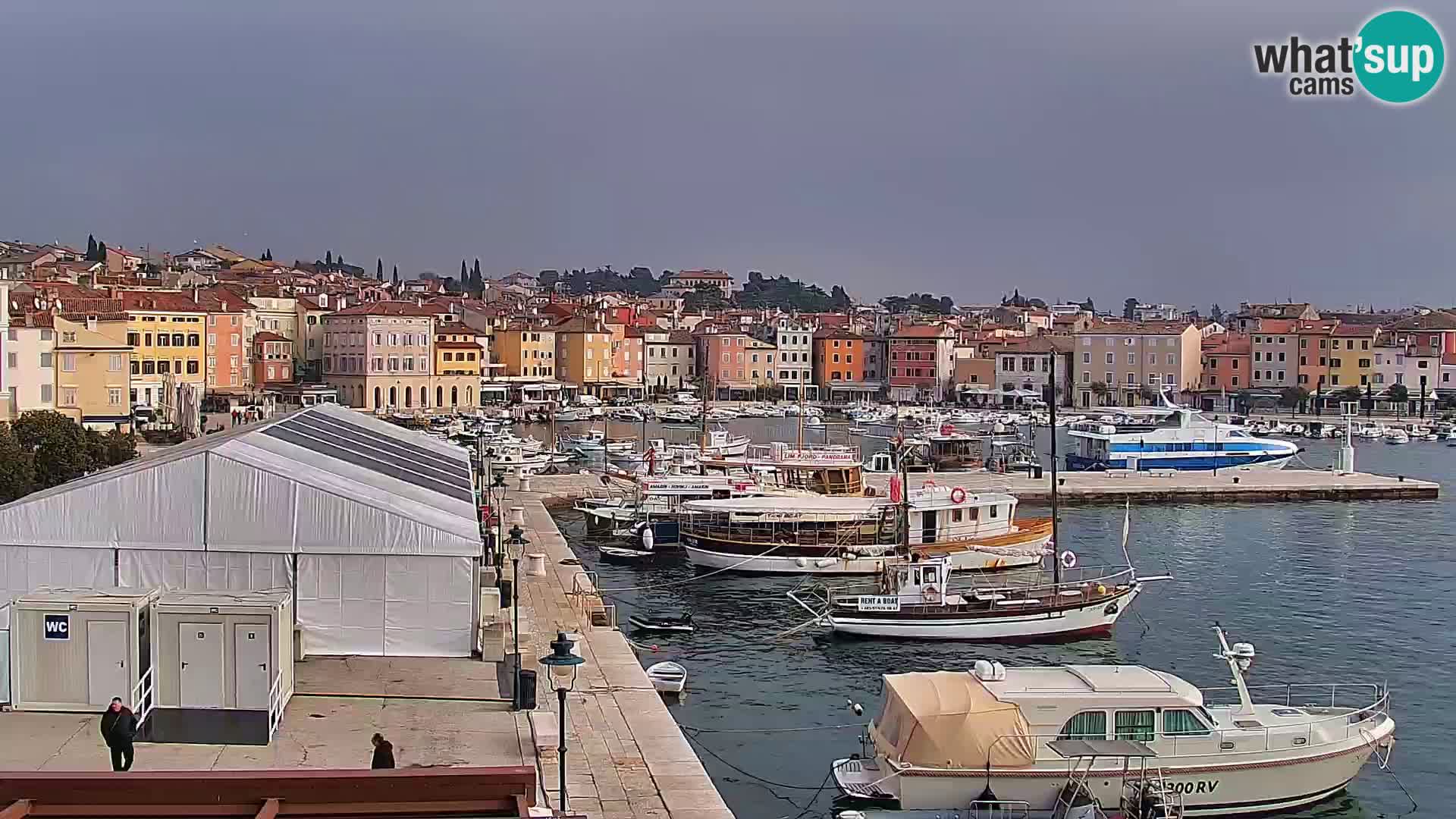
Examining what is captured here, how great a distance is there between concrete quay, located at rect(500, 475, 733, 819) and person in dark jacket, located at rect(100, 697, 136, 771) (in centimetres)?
288

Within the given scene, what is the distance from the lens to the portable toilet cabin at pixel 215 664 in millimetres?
12102

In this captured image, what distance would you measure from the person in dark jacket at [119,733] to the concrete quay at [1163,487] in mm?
30030

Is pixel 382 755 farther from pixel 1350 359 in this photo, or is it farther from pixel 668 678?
pixel 1350 359

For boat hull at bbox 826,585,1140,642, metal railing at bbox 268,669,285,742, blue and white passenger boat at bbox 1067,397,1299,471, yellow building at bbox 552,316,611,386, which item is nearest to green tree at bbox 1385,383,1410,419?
blue and white passenger boat at bbox 1067,397,1299,471

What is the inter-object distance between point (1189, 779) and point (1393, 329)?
97.0 meters

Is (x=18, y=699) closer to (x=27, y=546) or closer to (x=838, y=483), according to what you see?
(x=27, y=546)

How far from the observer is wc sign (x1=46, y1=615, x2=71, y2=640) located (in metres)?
12.3

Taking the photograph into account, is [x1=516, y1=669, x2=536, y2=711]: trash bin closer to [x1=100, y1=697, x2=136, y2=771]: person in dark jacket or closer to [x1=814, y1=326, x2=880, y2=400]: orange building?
[x1=100, y1=697, x2=136, y2=771]: person in dark jacket

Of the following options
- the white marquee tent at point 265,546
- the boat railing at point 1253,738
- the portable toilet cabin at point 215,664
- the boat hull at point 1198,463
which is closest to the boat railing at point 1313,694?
the boat railing at point 1253,738

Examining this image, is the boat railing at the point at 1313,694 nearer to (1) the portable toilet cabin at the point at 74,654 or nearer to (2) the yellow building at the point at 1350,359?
(1) the portable toilet cabin at the point at 74,654

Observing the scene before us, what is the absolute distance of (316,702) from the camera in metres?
13.0

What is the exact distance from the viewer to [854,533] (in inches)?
1153

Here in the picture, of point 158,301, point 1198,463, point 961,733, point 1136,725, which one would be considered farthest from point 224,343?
point 1136,725

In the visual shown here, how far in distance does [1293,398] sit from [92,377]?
69672mm
